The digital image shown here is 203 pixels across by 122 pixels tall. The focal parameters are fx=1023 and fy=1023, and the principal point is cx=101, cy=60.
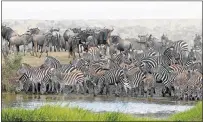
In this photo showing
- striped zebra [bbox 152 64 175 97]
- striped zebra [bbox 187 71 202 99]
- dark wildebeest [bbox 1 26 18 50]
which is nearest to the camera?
striped zebra [bbox 187 71 202 99]

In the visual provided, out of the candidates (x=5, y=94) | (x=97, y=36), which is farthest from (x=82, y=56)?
(x=5, y=94)

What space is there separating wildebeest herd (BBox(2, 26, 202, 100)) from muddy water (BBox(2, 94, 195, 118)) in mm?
54

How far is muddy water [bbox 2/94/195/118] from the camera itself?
8.19m

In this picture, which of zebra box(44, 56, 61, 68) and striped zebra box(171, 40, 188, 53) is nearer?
striped zebra box(171, 40, 188, 53)

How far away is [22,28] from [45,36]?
20cm

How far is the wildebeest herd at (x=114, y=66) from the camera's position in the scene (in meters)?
8.18

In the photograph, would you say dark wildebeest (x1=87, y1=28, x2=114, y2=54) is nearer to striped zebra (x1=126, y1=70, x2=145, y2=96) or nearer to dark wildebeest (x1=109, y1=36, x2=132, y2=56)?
dark wildebeest (x1=109, y1=36, x2=132, y2=56)

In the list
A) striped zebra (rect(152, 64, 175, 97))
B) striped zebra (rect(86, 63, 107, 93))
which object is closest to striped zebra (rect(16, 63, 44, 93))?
striped zebra (rect(86, 63, 107, 93))

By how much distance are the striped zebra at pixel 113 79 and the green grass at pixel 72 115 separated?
0.25 metres

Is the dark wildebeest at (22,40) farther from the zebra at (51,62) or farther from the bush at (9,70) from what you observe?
the zebra at (51,62)

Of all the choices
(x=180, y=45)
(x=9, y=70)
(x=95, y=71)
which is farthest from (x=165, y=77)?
(x=9, y=70)

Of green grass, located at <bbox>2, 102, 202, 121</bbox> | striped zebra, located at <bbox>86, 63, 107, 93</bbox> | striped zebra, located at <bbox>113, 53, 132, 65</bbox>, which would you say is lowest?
green grass, located at <bbox>2, 102, 202, 121</bbox>

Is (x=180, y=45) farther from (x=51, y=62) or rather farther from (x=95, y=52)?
(x=51, y=62)

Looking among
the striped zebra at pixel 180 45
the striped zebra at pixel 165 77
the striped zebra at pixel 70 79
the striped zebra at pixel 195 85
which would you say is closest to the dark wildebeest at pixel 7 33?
the striped zebra at pixel 70 79
